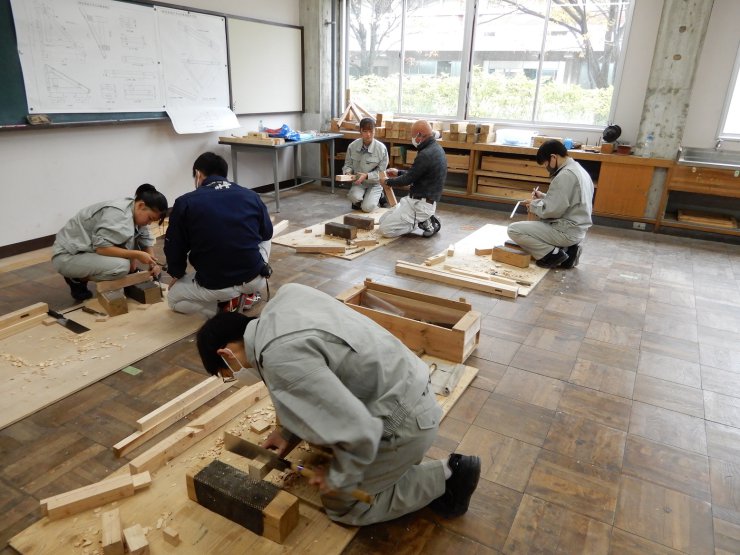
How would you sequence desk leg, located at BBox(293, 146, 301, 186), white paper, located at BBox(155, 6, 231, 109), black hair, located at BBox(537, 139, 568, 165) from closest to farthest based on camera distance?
black hair, located at BBox(537, 139, 568, 165) < white paper, located at BBox(155, 6, 231, 109) < desk leg, located at BBox(293, 146, 301, 186)

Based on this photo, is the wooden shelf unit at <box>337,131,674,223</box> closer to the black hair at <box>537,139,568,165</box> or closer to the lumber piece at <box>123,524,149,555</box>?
the black hair at <box>537,139,568,165</box>

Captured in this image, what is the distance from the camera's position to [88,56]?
505cm

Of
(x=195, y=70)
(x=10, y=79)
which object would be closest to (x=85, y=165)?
(x=10, y=79)

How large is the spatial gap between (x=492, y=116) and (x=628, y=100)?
5.92 feet

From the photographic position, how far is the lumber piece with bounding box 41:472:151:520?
1964mm

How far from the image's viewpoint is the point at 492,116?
7.54 m

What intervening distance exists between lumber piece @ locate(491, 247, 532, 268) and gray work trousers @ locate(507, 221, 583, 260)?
0.38 feet

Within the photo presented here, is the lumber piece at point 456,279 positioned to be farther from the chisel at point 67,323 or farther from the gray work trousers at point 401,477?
the chisel at point 67,323

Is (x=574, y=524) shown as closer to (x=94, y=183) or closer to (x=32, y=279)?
(x=32, y=279)

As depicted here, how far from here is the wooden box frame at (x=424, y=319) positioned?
314 cm

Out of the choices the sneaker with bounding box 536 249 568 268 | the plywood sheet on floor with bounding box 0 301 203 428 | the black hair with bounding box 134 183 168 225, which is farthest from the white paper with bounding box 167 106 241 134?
the sneaker with bounding box 536 249 568 268

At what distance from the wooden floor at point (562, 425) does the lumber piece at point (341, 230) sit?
1.00 meters

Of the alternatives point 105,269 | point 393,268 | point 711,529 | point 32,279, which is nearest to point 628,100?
point 393,268

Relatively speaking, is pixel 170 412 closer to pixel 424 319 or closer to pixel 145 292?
pixel 145 292
